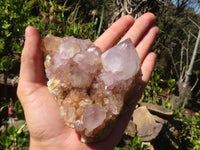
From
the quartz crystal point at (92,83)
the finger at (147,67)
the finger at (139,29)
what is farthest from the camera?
the finger at (139,29)

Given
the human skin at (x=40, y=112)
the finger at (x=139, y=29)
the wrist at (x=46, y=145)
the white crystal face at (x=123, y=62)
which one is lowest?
the wrist at (x=46, y=145)

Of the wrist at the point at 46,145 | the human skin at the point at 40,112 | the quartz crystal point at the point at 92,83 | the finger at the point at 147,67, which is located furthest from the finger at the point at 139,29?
the wrist at the point at 46,145

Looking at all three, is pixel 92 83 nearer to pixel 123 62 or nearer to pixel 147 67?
pixel 123 62

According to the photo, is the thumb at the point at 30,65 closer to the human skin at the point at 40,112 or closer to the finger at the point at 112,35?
the human skin at the point at 40,112

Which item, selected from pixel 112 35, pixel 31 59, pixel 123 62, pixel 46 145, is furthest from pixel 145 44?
pixel 46 145

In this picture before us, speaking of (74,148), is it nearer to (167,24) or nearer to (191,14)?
(167,24)

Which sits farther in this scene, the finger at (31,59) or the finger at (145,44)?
the finger at (145,44)
